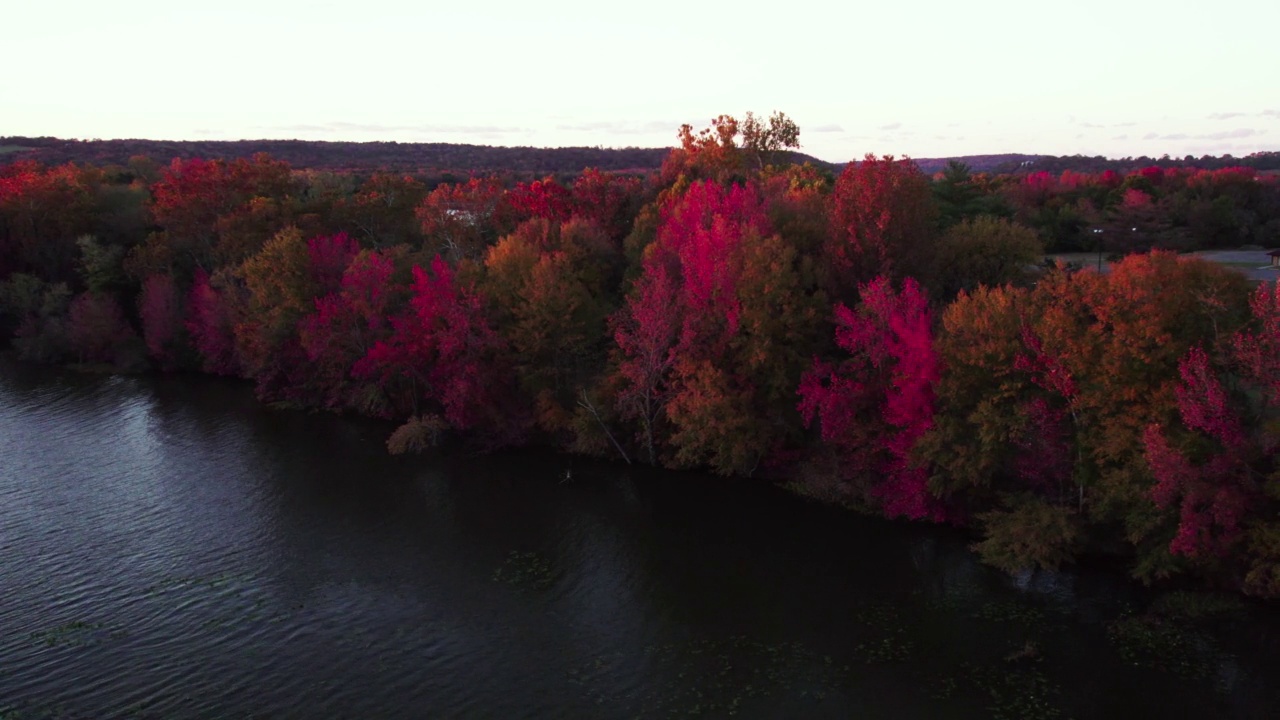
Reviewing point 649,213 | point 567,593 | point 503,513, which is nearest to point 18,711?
point 567,593

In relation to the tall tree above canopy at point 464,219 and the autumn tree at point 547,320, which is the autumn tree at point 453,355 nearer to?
the autumn tree at point 547,320

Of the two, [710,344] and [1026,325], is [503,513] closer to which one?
[710,344]

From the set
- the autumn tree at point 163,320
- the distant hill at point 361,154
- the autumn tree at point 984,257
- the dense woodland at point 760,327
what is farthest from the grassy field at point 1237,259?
the distant hill at point 361,154

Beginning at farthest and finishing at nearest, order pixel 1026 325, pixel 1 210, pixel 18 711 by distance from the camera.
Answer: pixel 1 210
pixel 1026 325
pixel 18 711

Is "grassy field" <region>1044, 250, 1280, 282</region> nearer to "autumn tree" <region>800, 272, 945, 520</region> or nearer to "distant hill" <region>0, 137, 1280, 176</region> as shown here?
"autumn tree" <region>800, 272, 945, 520</region>

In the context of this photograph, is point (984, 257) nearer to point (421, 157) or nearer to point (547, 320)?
point (547, 320)

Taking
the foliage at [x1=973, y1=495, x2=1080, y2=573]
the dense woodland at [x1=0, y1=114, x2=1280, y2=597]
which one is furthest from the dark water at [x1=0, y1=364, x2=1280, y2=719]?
the dense woodland at [x1=0, y1=114, x2=1280, y2=597]
